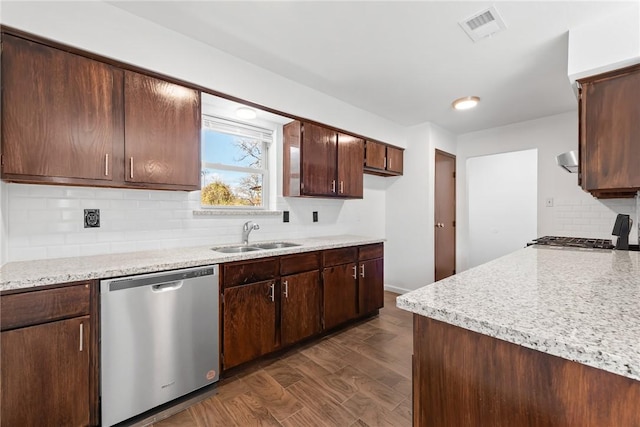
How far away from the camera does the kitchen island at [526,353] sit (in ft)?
2.07

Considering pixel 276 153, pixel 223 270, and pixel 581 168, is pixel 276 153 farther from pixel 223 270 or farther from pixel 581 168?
pixel 581 168

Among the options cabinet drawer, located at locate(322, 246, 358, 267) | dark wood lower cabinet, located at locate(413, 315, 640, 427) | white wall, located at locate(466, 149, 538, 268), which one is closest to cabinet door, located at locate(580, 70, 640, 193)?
dark wood lower cabinet, located at locate(413, 315, 640, 427)

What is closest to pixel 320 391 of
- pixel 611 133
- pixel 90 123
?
pixel 90 123

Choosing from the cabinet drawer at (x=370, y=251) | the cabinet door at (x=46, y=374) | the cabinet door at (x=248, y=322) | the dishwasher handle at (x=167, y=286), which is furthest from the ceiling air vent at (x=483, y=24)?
the cabinet door at (x=46, y=374)

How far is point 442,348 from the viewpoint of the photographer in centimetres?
89

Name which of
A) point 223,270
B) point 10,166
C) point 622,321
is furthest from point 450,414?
point 10,166

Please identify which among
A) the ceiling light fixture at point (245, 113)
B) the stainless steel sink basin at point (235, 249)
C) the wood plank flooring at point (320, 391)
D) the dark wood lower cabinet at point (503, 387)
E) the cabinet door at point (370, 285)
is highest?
the ceiling light fixture at point (245, 113)

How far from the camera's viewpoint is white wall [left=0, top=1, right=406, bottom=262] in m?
1.64

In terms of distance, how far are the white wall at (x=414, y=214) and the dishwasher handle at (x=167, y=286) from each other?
3.23 metres

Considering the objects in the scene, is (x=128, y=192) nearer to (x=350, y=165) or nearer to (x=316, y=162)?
(x=316, y=162)

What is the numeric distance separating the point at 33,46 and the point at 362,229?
3509mm

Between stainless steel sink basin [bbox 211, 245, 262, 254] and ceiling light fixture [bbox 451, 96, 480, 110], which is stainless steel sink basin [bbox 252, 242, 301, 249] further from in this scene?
ceiling light fixture [bbox 451, 96, 480, 110]

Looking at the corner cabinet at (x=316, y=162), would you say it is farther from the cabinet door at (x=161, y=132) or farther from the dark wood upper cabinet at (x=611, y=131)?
the dark wood upper cabinet at (x=611, y=131)

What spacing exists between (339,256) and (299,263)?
0.51 metres
